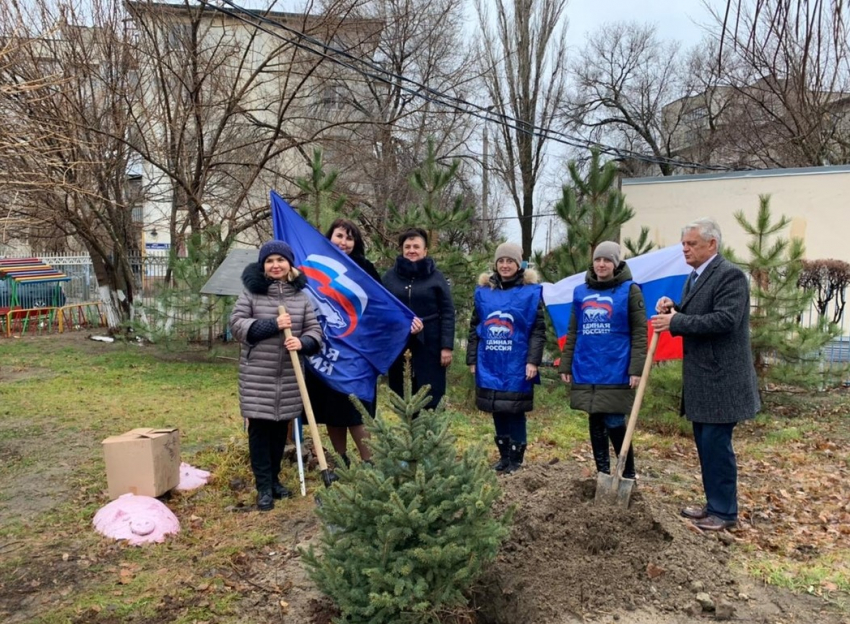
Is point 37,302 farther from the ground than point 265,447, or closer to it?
farther from the ground

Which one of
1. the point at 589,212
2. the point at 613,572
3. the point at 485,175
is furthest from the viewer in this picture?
the point at 485,175

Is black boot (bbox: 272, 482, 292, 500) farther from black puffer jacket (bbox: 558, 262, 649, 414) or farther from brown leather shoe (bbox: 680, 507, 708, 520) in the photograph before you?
brown leather shoe (bbox: 680, 507, 708, 520)

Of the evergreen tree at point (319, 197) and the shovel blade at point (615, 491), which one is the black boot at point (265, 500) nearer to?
the shovel blade at point (615, 491)

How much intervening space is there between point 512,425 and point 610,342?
996mm

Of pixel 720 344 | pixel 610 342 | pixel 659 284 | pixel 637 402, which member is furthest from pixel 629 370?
pixel 659 284

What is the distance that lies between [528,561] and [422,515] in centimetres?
104

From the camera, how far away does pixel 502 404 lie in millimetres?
4785

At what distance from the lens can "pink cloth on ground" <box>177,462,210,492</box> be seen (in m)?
4.93

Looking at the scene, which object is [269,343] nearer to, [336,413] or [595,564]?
[336,413]

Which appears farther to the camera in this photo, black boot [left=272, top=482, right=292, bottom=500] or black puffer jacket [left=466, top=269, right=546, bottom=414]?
black puffer jacket [left=466, top=269, right=546, bottom=414]

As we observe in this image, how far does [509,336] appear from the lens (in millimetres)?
4793

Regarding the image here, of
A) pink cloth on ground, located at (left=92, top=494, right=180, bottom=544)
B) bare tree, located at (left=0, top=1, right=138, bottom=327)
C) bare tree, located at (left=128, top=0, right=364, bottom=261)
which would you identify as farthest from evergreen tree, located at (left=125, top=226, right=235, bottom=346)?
pink cloth on ground, located at (left=92, top=494, right=180, bottom=544)

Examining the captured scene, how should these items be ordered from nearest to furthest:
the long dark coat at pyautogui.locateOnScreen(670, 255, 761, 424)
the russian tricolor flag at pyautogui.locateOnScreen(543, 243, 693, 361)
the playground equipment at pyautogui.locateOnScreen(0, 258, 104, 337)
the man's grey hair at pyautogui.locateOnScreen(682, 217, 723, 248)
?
1. the long dark coat at pyautogui.locateOnScreen(670, 255, 761, 424)
2. the man's grey hair at pyautogui.locateOnScreen(682, 217, 723, 248)
3. the russian tricolor flag at pyautogui.locateOnScreen(543, 243, 693, 361)
4. the playground equipment at pyautogui.locateOnScreen(0, 258, 104, 337)

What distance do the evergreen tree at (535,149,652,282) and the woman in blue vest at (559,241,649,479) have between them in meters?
3.80
